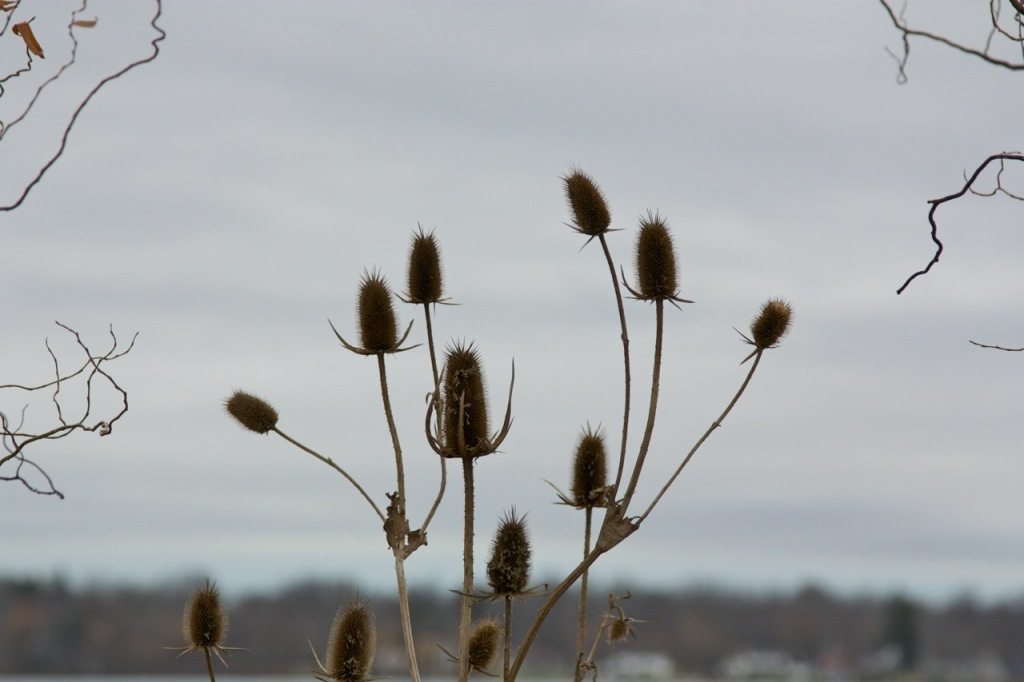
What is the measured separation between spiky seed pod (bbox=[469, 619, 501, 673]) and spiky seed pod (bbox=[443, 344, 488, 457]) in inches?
32.7

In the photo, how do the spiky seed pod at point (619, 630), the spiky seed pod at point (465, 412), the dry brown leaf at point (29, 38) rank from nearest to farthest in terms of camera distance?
1. the dry brown leaf at point (29, 38)
2. the spiky seed pod at point (465, 412)
3. the spiky seed pod at point (619, 630)

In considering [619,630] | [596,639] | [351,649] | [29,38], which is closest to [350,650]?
[351,649]

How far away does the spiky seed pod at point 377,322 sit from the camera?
5.34m

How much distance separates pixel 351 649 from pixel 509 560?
0.62 metres

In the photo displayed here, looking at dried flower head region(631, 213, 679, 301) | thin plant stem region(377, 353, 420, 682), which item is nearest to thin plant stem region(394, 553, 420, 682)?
thin plant stem region(377, 353, 420, 682)

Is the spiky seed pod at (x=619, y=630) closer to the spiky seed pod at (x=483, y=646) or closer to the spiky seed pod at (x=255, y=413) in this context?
the spiky seed pod at (x=483, y=646)

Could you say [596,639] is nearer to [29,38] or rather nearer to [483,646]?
[483,646]

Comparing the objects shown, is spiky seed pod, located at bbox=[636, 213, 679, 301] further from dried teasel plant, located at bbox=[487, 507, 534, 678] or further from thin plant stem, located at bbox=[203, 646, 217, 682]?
thin plant stem, located at bbox=[203, 646, 217, 682]

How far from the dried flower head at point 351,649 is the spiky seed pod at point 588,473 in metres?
0.80

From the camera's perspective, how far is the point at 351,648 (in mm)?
5371

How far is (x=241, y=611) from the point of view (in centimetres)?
9194

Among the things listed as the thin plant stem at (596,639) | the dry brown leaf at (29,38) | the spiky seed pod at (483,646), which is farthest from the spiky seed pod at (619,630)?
the dry brown leaf at (29,38)

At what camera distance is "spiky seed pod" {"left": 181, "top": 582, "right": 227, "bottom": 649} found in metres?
5.65

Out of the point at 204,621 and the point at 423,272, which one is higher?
the point at 423,272
